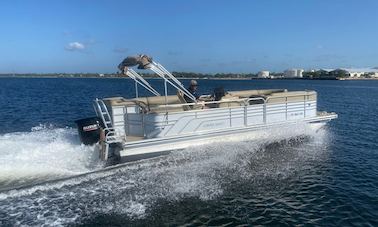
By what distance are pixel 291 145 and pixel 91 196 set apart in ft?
28.4

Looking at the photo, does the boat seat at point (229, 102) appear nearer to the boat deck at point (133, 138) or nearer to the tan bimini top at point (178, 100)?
the tan bimini top at point (178, 100)

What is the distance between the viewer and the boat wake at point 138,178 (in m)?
8.23

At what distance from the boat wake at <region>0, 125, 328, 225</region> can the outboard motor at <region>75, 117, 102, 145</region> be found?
0.33 m

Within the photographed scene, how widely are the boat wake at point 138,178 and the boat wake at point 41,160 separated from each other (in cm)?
3

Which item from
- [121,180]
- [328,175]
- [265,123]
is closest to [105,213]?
[121,180]

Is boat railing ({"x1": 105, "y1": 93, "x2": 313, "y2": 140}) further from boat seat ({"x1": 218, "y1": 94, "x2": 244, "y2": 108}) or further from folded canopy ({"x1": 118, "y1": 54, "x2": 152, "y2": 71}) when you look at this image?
folded canopy ({"x1": 118, "y1": 54, "x2": 152, "y2": 71})

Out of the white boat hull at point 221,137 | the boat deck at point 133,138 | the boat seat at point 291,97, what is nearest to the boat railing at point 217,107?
the boat seat at point 291,97

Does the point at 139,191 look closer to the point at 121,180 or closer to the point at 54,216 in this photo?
the point at 121,180

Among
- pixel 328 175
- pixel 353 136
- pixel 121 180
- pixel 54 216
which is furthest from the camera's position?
pixel 353 136

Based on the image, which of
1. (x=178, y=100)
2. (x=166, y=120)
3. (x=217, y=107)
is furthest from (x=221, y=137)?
(x=166, y=120)

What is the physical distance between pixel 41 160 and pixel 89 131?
1.74m

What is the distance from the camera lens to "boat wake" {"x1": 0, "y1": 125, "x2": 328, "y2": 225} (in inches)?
324

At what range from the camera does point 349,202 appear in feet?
31.2

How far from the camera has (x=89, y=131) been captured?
1189cm
